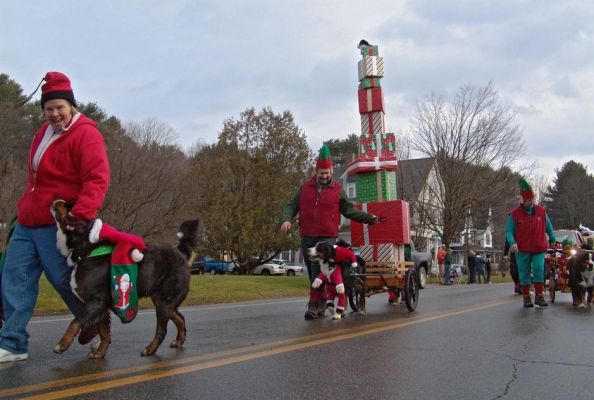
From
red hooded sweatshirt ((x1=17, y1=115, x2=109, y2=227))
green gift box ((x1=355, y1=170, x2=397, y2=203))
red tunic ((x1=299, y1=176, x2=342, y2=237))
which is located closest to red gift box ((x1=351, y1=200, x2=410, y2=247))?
green gift box ((x1=355, y1=170, x2=397, y2=203))

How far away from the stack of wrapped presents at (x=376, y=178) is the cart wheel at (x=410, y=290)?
29 centimetres

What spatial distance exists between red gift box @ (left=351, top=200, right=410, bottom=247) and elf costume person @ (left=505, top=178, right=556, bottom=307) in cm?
211

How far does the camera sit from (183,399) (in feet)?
11.9

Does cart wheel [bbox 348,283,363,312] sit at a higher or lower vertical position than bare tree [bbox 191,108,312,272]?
lower

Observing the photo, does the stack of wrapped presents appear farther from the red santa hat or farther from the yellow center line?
the red santa hat

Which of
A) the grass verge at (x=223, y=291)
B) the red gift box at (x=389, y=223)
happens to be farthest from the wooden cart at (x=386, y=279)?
the grass verge at (x=223, y=291)

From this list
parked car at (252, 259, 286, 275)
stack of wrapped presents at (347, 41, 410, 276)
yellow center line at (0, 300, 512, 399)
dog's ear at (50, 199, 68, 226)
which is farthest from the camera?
parked car at (252, 259, 286, 275)

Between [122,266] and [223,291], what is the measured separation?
36.7 ft

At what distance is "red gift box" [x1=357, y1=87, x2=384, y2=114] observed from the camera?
1092 cm

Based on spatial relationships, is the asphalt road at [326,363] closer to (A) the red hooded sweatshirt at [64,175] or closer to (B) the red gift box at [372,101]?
(A) the red hooded sweatshirt at [64,175]

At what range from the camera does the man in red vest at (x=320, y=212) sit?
822 cm

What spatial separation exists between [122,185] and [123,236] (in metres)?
24.0

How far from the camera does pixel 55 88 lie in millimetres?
4758

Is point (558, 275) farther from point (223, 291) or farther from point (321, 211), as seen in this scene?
point (223, 291)
